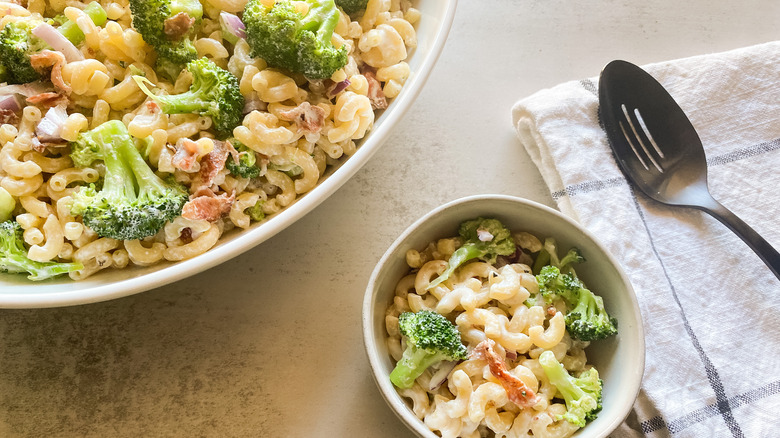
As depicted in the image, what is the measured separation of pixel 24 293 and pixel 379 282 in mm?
774

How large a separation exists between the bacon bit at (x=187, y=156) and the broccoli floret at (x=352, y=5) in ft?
1.71

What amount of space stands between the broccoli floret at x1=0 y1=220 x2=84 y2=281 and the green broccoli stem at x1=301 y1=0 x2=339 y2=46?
0.72 m

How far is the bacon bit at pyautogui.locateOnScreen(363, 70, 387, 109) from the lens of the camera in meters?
1.59

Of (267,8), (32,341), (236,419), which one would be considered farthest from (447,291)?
(32,341)

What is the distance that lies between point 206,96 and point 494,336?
2.78ft

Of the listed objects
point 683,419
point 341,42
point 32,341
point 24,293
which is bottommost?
point 683,419

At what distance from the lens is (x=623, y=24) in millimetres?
2193

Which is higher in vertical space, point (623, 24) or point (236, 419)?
point (623, 24)

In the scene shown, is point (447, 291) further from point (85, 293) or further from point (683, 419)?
point (85, 293)

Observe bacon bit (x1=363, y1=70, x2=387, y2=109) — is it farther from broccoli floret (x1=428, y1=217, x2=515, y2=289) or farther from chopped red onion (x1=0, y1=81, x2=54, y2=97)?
chopped red onion (x1=0, y1=81, x2=54, y2=97)

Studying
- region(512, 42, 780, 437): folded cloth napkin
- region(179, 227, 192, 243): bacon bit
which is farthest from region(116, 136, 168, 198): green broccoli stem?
region(512, 42, 780, 437): folded cloth napkin

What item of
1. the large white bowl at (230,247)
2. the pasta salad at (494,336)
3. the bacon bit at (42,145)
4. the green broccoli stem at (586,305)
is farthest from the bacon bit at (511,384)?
the bacon bit at (42,145)

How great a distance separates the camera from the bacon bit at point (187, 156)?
1.41 metres

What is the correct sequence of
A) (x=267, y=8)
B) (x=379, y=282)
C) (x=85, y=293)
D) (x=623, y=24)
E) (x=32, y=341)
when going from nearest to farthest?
(x=85, y=293) < (x=267, y=8) < (x=379, y=282) < (x=32, y=341) < (x=623, y=24)
